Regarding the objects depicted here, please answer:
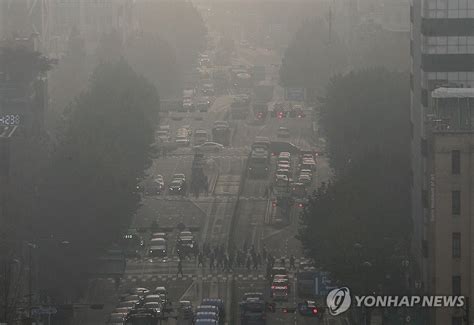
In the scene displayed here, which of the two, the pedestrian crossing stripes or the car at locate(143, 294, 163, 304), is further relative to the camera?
the pedestrian crossing stripes

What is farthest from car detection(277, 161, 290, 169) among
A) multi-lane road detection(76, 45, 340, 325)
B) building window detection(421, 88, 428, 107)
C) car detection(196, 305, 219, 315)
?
car detection(196, 305, 219, 315)

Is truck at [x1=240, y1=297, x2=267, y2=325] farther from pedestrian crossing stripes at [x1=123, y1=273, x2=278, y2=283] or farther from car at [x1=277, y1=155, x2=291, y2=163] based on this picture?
car at [x1=277, y1=155, x2=291, y2=163]

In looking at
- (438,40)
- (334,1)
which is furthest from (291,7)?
(438,40)

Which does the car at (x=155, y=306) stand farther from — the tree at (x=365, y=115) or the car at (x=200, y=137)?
the car at (x=200, y=137)

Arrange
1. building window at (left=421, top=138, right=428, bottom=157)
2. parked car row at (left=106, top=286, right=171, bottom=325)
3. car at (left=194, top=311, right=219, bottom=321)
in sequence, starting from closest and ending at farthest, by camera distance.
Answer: parked car row at (left=106, top=286, right=171, bottom=325)
car at (left=194, top=311, right=219, bottom=321)
building window at (left=421, top=138, right=428, bottom=157)

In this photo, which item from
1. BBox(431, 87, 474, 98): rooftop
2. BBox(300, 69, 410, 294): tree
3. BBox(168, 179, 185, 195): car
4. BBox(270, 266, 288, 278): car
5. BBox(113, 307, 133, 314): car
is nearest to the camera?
BBox(431, 87, 474, 98): rooftop

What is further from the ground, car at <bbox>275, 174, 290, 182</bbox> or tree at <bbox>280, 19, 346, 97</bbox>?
tree at <bbox>280, 19, 346, 97</bbox>
